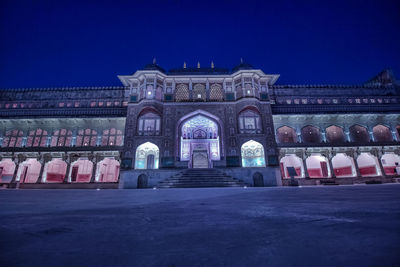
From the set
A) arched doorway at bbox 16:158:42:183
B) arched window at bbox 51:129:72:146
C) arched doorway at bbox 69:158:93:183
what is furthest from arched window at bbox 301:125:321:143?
arched doorway at bbox 16:158:42:183

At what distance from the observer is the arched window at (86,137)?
68.6 feet

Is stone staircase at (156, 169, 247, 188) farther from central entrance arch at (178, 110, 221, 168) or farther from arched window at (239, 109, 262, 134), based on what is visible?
arched window at (239, 109, 262, 134)

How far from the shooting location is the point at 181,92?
70.0 feet

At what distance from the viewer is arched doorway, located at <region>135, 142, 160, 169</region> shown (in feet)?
63.3

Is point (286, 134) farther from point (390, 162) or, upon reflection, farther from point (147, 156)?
point (147, 156)

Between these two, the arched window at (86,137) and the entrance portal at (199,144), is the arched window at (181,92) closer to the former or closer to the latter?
the entrance portal at (199,144)

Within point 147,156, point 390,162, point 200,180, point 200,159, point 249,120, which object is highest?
point 249,120

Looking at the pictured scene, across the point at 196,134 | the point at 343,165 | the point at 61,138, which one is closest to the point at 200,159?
the point at 196,134

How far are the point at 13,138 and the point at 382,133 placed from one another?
129 feet

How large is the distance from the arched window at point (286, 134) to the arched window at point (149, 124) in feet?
42.0

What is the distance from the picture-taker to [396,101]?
24.8 m

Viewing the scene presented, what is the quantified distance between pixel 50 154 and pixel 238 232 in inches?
930

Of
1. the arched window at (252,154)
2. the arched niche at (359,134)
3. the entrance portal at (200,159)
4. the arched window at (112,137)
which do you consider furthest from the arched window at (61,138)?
the arched niche at (359,134)

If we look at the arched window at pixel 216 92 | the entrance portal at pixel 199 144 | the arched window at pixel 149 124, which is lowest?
the entrance portal at pixel 199 144
